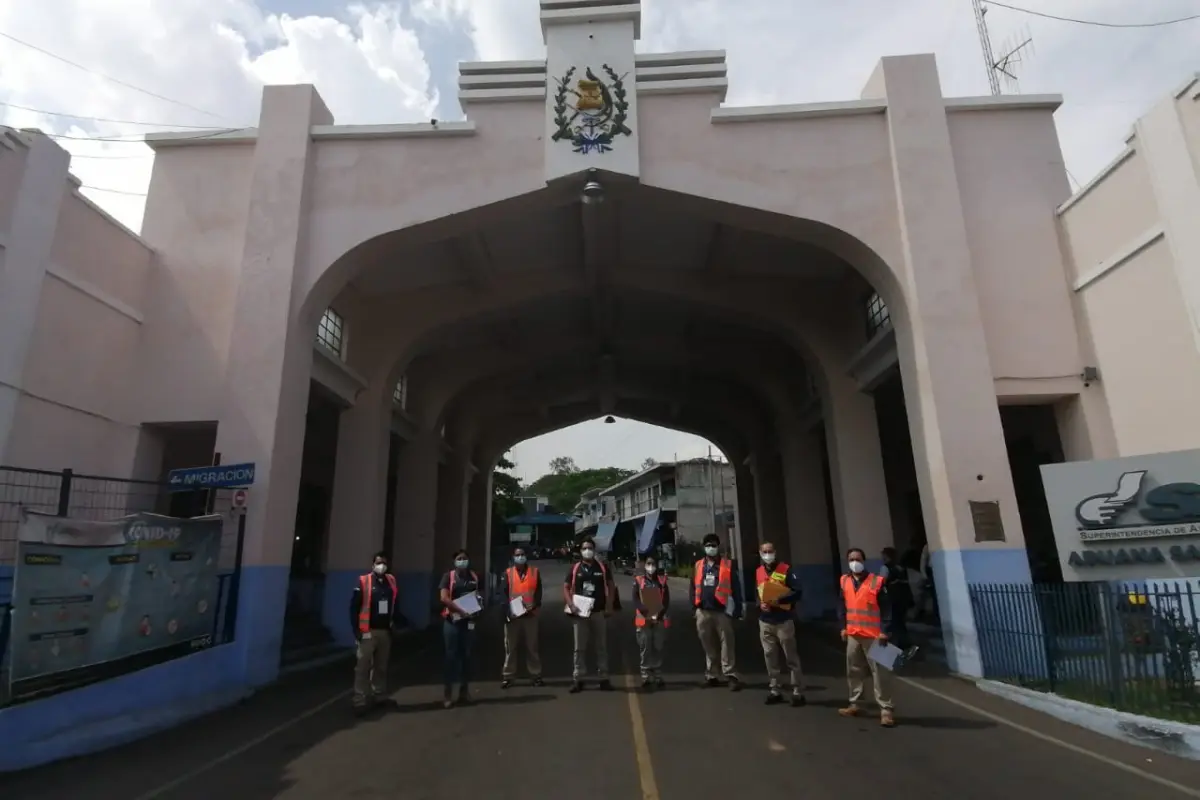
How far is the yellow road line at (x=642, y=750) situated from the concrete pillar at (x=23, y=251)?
8.53m

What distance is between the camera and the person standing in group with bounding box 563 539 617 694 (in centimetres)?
929

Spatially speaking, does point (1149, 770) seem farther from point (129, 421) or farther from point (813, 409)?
point (129, 421)

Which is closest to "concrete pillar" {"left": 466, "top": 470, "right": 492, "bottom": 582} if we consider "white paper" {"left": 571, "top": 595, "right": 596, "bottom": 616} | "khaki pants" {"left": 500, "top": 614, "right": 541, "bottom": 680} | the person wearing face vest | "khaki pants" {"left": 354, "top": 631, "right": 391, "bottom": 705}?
"khaki pants" {"left": 500, "top": 614, "right": 541, "bottom": 680}

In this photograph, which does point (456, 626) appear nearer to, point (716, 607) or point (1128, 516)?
point (716, 607)

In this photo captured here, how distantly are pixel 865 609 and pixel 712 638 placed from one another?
273cm

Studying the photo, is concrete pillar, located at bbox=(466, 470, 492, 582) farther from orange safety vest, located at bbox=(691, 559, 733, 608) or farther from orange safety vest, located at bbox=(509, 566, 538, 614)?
orange safety vest, located at bbox=(691, 559, 733, 608)

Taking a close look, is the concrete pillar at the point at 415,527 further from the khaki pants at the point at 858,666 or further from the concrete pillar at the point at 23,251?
the khaki pants at the point at 858,666

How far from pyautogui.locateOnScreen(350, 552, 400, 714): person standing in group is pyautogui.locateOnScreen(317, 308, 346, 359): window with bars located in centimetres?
677

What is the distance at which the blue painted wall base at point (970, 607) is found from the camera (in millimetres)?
9266

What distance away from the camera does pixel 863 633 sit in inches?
288

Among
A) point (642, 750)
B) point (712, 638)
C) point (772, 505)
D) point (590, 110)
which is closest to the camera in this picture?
point (642, 750)

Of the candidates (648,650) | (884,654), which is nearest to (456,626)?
(648,650)

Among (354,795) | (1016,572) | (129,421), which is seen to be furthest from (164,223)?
(1016,572)

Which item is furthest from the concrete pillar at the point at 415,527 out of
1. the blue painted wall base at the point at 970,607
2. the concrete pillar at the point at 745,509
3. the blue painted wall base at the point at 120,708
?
the blue painted wall base at the point at 970,607
